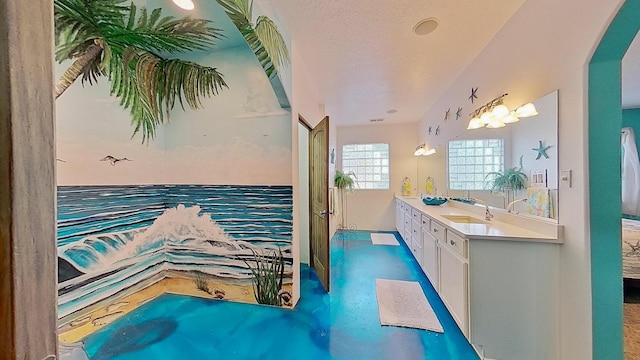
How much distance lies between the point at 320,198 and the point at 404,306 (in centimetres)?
154

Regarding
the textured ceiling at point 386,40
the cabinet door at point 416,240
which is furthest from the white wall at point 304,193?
the cabinet door at point 416,240

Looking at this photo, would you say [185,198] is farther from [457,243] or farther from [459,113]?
[459,113]

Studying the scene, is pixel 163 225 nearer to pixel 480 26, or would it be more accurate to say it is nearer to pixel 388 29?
pixel 388 29

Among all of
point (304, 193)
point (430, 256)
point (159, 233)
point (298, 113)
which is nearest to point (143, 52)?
point (298, 113)

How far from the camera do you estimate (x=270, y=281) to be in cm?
261

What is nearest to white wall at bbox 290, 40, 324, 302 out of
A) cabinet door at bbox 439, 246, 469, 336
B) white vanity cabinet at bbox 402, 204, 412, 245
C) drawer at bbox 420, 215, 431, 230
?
cabinet door at bbox 439, 246, 469, 336

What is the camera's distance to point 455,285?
2164mm

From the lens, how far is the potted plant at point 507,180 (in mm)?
2224

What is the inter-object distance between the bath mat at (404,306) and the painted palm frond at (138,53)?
2990 millimetres

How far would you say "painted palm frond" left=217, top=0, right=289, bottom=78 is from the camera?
1.65m

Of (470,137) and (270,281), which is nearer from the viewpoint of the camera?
(270,281)

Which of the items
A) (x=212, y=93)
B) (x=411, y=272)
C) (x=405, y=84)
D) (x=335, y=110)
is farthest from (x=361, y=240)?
(x=212, y=93)

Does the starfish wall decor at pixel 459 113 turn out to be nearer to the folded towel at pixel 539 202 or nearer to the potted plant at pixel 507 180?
the potted plant at pixel 507 180

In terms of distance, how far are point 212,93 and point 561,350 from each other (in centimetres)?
377
